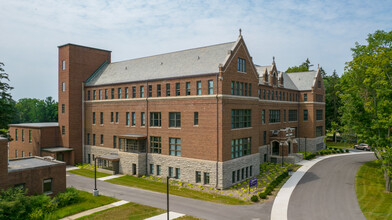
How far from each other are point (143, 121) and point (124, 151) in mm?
5449

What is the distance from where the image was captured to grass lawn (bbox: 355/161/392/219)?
24.6 meters

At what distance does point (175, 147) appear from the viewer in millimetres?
36188

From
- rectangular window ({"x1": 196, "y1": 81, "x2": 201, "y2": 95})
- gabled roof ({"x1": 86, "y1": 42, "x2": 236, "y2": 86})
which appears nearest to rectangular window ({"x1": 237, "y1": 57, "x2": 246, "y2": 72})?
gabled roof ({"x1": 86, "y1": 42, "x2": 236, "y2": 86})

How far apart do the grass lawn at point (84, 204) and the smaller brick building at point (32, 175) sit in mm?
2722

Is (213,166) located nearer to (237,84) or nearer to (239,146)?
(239,146)

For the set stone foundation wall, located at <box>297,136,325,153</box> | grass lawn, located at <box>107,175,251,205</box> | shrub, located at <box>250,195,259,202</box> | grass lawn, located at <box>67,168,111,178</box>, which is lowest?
grass lawn, located at <box>67,168,111,178</box>

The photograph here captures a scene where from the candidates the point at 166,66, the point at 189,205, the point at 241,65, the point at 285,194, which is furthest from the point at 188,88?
the point at 285,194

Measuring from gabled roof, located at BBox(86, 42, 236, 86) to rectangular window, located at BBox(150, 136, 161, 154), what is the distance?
8.79 meters

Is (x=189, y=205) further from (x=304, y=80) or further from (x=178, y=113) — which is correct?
(x=304, y=80)

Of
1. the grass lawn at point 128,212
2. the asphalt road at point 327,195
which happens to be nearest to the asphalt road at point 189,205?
the grass lawn at point 128,212

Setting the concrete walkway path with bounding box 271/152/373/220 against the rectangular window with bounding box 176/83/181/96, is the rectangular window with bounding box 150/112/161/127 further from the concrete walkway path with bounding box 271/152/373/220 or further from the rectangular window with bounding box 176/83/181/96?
the concrete walkway path with bounding box 271/152/373/220

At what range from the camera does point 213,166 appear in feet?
106

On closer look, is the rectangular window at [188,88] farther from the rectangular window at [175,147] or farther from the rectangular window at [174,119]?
the rectangular window at [175,147]

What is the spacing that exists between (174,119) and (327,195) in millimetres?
20399
